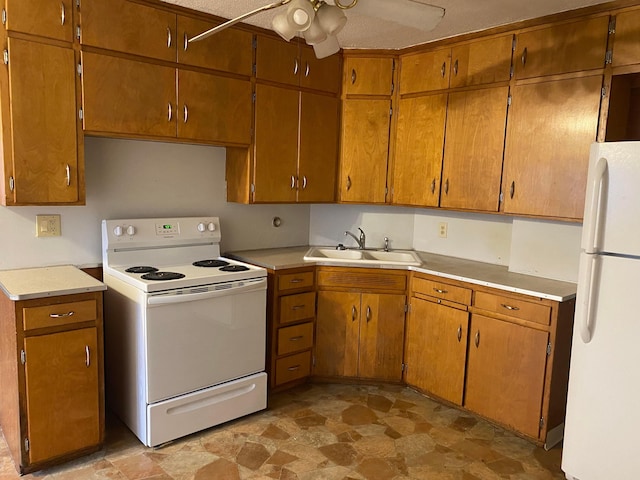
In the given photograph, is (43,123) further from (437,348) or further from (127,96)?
(437,348)

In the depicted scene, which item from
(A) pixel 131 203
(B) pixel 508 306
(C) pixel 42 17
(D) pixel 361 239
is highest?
(C) pixel 42 17

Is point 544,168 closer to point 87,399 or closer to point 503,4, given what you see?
point 503,4

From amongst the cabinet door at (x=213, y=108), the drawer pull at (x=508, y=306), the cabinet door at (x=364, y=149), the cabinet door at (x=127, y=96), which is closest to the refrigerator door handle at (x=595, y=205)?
the drawer pull at (x=508, y=306)

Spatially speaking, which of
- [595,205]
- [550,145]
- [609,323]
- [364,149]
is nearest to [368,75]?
[364,149]

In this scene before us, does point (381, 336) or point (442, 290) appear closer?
point (442, 290)

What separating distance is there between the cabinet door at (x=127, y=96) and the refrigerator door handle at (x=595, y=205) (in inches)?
83.7

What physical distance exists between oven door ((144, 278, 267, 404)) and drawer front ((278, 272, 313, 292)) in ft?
0.70

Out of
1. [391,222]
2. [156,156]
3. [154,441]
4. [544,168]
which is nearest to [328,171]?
[391,222]

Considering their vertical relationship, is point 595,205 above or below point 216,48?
below

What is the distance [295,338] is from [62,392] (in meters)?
1.38

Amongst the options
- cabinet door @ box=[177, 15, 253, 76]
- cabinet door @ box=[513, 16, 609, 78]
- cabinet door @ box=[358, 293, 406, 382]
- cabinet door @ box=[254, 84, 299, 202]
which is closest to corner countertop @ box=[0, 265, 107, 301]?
cabinet door @ box=[254, 84, 299, 202]

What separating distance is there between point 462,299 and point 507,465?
89 centimetres

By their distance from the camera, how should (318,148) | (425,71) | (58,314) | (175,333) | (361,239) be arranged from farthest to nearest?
(361,239) < (318,148) < (425,71) < (175,333) < (58,314)

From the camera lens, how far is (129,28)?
8.17 ft
